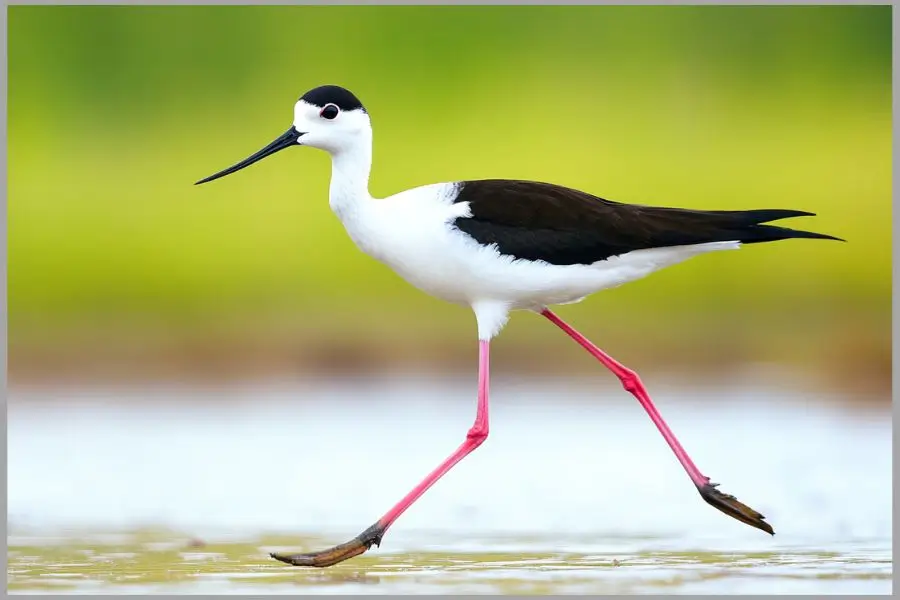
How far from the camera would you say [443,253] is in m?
8.04

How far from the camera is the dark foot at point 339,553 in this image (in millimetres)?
7695

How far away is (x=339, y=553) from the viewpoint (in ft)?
25.3

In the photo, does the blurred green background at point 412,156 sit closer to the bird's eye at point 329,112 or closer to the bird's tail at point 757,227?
the bird's tail at point 757,227

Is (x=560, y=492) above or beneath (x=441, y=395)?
beneath

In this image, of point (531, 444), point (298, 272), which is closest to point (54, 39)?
point (298, 272)

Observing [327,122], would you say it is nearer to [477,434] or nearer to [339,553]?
[477,434]

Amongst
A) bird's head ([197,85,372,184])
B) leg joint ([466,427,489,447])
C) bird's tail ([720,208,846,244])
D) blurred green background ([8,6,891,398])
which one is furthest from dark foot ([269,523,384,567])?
blurred green background ([8,6,891,398])

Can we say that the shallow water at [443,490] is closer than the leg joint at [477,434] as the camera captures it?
Yes

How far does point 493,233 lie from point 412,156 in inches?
276

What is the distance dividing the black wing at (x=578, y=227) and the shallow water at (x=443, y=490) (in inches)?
60.5

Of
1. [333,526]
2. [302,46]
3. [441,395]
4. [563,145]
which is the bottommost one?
[333,526]

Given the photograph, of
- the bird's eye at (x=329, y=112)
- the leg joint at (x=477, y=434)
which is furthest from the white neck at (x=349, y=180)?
the leg joint at (x=477, y=434)

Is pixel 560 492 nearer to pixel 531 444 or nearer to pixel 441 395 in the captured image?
pixel 531 444

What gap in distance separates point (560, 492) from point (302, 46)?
25.1 feet
